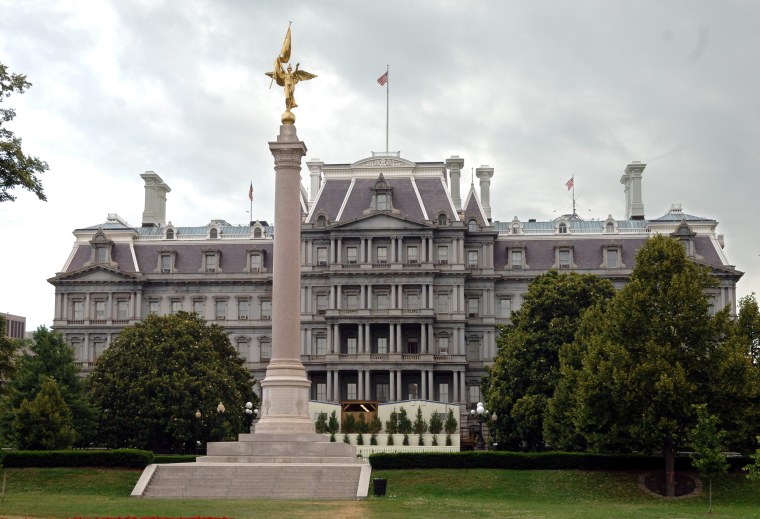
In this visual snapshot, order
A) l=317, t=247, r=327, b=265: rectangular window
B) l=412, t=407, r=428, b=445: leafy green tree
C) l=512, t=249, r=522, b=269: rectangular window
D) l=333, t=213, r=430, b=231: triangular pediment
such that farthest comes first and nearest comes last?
l=512, t=249, r=522, b=269: rectangular window, l=317, t=247, r=327, b=265: rectangular window, l=333, t=213, r=430, b=231: triangular pediment, l=412, t=407, r=428, b=445: leafy green tree

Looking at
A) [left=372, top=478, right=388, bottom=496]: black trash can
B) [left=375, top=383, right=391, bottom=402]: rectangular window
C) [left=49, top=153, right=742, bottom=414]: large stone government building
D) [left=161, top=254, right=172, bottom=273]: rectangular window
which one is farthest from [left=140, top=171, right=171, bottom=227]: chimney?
[left=372, top=478, right=388, bottom=496]: black trash can

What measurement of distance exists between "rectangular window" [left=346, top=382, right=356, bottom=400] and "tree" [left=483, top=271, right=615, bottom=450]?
26.1 metres

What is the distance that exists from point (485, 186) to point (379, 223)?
12067 millimetres

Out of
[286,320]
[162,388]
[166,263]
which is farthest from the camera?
[166,263]

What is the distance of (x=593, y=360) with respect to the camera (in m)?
50.2

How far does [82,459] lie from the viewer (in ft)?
162

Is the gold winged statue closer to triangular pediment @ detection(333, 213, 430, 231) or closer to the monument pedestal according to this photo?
the monument pedestal

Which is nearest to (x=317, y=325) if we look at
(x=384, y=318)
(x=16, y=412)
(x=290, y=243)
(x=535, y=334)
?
(x=384, y=318)

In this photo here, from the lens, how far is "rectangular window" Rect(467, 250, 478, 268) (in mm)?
98375

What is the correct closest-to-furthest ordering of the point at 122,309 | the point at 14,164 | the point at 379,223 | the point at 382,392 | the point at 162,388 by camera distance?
the point at 14,164 → the point at 162,388 → the point at 382,392 → the point at 379,223 → the point at 122,309

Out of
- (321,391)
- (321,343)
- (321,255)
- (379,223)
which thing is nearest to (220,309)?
(321,343)

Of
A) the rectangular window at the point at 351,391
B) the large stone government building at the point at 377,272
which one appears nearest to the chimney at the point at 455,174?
the large stone government building at the point at 377,272

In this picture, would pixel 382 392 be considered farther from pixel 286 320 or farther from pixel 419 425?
pixel 286 320

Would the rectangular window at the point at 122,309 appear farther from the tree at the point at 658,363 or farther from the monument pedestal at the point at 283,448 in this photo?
the tree at the point at 658,363
